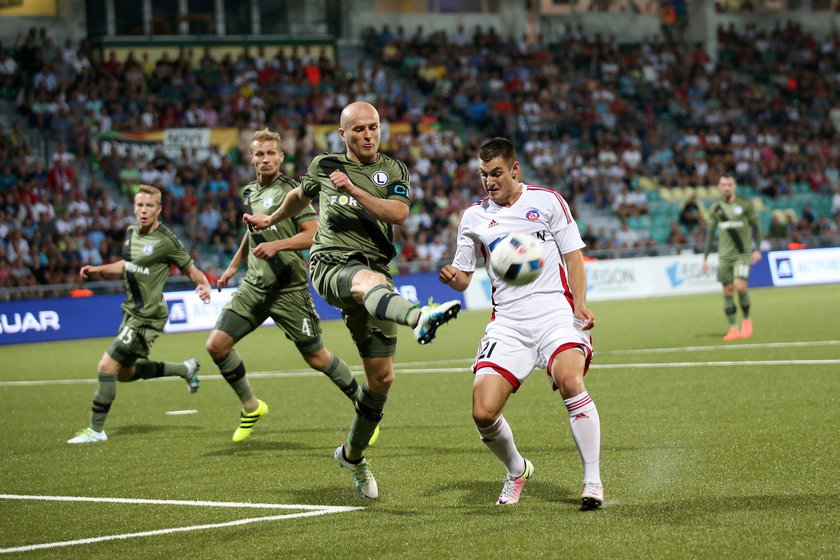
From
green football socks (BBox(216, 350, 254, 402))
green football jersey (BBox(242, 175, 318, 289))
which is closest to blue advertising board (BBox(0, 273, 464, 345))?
green football socks (BBox(216, 350, 254, 402))

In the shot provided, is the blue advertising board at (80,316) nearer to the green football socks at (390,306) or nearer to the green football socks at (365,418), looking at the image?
the green football socks at (365,418)

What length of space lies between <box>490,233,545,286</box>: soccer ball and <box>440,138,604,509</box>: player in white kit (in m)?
0.22

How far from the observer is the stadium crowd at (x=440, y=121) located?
2891 centimetres

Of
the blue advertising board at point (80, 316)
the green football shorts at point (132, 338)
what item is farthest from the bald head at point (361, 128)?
the blue advertising board at point (80, 316)

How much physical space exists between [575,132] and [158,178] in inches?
631

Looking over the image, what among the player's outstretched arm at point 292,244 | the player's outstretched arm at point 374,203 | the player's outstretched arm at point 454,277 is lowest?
the player's outstretched arm at point 292,244

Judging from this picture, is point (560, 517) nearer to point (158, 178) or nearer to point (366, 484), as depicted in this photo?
point (366, 484)

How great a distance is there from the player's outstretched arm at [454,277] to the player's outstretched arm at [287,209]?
52.1 inches

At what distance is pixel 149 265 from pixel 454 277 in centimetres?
537

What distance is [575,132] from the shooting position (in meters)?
39.6

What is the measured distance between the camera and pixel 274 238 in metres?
10.1

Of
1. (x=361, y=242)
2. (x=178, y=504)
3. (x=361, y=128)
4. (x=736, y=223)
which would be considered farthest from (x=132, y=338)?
(x=736, y=223)

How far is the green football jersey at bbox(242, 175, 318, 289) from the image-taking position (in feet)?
32.4

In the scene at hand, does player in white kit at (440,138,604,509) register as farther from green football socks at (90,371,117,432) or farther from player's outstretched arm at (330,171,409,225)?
green football socks at (90,371,117,432)
